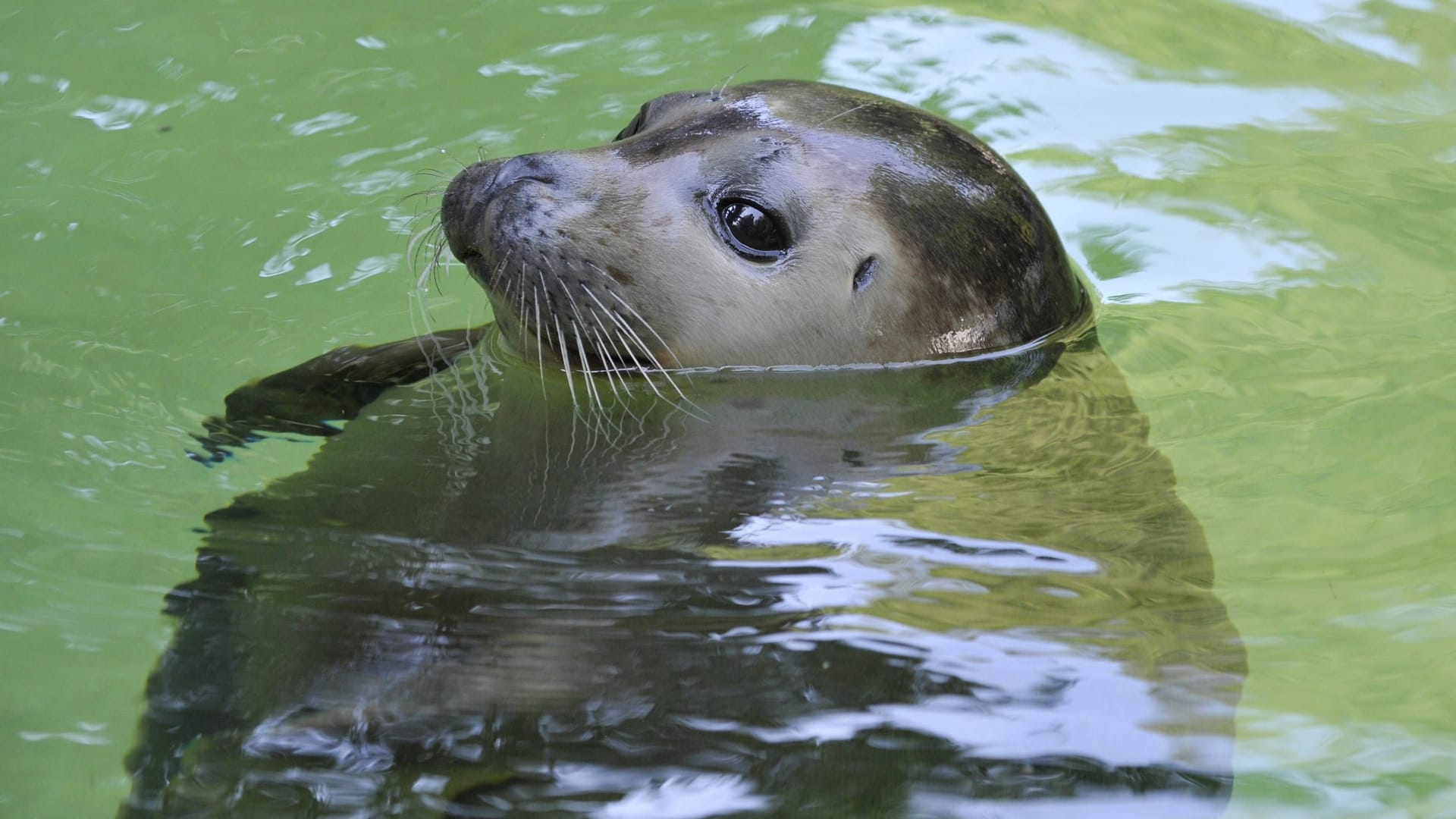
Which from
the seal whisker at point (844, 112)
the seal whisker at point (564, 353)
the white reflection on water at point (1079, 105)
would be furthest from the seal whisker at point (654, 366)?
the white reflection on water at point (1079, 105)

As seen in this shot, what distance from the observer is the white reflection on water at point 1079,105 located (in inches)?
207

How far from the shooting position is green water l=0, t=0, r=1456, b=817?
2895mm

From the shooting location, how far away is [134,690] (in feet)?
9.18

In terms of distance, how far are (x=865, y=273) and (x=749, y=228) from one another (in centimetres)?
32

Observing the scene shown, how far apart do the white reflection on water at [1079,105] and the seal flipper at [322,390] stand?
7.48 feet

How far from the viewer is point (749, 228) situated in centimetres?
364

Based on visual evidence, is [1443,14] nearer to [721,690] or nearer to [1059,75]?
[1059,75]

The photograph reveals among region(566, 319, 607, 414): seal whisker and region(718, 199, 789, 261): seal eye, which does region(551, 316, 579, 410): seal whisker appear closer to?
region(566, 319, 607, 414): seal whisker

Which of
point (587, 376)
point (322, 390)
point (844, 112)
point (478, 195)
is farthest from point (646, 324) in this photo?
point (322, 390)

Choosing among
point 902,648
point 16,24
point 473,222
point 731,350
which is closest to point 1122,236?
point 731,350

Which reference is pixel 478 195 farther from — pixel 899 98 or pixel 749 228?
pixel 899 98

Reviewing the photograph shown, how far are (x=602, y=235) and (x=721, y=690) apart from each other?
4.40 feet

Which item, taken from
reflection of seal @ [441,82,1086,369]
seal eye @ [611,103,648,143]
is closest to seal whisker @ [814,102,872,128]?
reflection of seal @ [441,82,1086,369]

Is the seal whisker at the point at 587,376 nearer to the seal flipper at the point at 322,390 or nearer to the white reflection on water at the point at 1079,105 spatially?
the seal flipper at the point at 322,390
